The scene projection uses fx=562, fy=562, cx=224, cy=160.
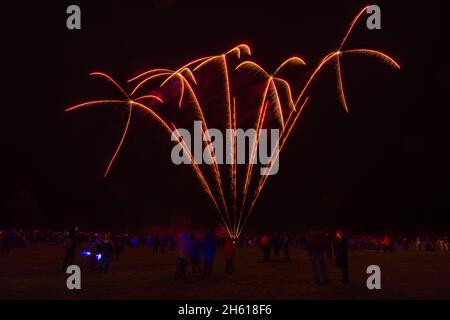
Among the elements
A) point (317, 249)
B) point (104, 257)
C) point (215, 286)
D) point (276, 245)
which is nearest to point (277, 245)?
point (276, 245)

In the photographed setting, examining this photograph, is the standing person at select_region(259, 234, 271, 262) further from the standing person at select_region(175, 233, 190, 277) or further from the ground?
the standing person at select_region(175, 233, 190, 277)

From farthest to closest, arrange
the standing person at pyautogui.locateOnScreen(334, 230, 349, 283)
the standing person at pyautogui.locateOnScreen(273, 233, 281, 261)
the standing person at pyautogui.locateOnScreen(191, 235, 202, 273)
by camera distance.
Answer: the standing person at pyautogui.locateOnScreen(273, 233, 281, 261) < the standing person at pyautogui.locateOnScreen(191, 235, 202, 273) < the standing person at pyautogui.locateOnScreen(334, 230, 349, 283)

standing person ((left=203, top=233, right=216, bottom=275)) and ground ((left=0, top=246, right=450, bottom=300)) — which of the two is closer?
ground ((left=0, top=246, right=450, bottom=300))

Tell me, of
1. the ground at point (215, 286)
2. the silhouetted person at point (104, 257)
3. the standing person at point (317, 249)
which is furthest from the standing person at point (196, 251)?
the standing person at point (317, 249)

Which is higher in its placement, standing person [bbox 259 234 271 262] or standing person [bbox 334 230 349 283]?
standing person [bbox 334 230 349 283]

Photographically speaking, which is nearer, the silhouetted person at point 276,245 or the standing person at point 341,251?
the standing person at point 341,251

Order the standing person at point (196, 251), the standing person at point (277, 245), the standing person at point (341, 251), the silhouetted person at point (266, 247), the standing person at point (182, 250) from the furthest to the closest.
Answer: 1. the standing person at point (277, 245)
2. the silhouetted person at point (266, 247)
3. the standing person at point (196, 251)
4. the standing person at point (182, 250)
5. the standing person at point (341, 251)

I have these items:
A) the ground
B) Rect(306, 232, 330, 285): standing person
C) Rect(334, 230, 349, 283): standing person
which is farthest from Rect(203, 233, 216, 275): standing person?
Rect(334, 230, 349, 283): standing person

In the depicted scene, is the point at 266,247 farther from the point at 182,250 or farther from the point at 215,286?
the point at 215,286

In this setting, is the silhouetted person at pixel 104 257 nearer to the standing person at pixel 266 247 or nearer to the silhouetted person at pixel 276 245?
the standing person at pixel 266 247
